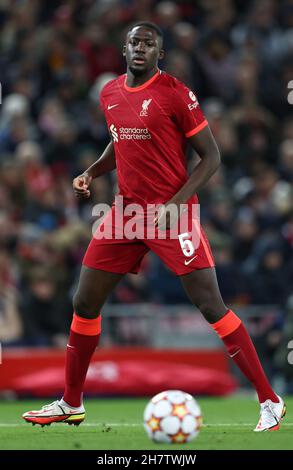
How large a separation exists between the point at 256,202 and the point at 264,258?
1256 mm

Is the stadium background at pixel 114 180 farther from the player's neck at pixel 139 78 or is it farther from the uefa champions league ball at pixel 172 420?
the uefa champions league ball at pixel 172 420

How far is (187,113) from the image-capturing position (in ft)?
25.5

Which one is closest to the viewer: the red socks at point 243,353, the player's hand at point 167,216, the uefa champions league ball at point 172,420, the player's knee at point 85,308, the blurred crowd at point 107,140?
the uefa champions league ball at point 172,420

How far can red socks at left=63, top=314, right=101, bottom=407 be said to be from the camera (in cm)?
810

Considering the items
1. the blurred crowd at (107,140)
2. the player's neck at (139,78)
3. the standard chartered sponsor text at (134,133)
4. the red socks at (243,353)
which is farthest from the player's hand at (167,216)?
the blurred crowd at (107,140)

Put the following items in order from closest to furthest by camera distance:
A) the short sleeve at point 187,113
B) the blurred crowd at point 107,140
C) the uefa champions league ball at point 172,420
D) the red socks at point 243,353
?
the uefa champions league ball at point 172,420 < the short sleeve at point 187,113 < the red socks at point 243,353 < the blurred crowd at point 107,140

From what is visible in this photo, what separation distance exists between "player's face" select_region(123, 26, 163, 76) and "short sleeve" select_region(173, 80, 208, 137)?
26 centimetres

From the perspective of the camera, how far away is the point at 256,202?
1514 cm

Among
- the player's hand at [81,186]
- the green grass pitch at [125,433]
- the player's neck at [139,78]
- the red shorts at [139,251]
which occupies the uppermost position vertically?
the player's neck at [139,78]

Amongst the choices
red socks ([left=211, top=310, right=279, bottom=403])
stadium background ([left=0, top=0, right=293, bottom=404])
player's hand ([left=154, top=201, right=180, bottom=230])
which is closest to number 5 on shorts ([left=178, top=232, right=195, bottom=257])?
player's hand ([left=154, top=201, right=180, bottom=230])

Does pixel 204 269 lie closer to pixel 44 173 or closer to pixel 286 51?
pixel 44 173

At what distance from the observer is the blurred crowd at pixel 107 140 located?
1355cm

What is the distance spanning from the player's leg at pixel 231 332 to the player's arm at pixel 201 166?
19.8 inches

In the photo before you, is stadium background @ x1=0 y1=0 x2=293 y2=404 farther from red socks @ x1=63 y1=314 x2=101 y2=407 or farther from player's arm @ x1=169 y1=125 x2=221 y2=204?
player's arm @ x1=169 y1=125 x2=221 y2=204
